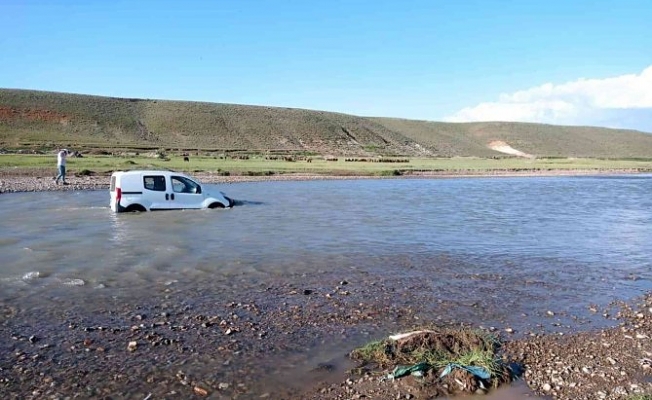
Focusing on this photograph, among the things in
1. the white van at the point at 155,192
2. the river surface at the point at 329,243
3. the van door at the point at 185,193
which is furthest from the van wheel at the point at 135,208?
the van door at the point at 185,193

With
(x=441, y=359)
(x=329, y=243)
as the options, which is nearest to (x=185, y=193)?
(x=329, y=243)

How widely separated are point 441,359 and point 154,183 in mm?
16386

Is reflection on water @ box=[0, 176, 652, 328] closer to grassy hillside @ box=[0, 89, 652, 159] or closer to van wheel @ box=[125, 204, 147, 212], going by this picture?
van wheel @ box=[125, 204, 147, 212]

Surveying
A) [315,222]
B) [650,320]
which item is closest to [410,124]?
[315,222]

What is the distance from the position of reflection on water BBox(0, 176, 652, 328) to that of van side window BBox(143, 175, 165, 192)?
1.02m

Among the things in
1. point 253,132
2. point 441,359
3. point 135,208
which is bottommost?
point 441,359

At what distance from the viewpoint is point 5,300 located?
29.5ft

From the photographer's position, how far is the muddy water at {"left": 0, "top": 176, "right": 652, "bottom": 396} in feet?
30.4

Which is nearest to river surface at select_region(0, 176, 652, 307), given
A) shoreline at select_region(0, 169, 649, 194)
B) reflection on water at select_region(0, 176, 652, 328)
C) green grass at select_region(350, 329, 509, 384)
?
reflection on water at select_region(0, 176, 652, 328)

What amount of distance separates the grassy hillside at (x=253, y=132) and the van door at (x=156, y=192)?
62.9 m

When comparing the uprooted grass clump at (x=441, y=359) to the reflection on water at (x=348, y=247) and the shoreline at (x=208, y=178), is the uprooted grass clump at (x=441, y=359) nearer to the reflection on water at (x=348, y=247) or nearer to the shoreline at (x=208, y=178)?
the reflection on water at (x=348, y=247)

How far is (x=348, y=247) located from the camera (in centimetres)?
1459

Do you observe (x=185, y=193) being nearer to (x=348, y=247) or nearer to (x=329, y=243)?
(x=329, y=243)

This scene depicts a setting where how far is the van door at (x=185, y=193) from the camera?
2123 centimetres
